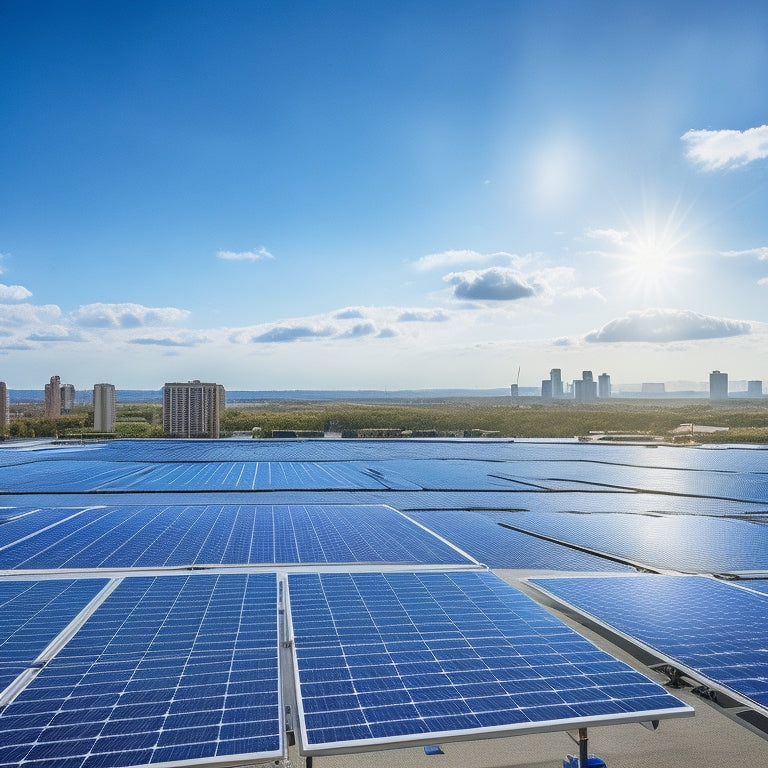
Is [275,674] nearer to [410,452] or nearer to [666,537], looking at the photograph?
[666,537]

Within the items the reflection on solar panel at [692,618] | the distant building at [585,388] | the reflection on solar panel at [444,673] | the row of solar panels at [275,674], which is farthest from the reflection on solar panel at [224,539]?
the distant building at [585,388]

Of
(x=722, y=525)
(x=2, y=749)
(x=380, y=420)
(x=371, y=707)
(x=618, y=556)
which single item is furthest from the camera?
(x=380, y=420)

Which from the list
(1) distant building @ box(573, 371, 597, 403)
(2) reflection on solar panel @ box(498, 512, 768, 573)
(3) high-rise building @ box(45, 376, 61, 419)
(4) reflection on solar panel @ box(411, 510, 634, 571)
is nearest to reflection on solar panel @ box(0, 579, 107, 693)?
(4) reflection on solar panel @ box(411, 510, 634, 571)

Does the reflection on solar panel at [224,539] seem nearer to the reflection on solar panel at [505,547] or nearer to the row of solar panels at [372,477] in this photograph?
the reflection on solar panel at [505,547]

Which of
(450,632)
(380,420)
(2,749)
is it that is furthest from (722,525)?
(380,420)

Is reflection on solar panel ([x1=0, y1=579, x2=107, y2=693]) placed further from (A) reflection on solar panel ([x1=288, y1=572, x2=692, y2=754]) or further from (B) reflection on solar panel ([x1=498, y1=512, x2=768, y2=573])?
(B) reflection on solar panel ([x1=498, y1=512, x2=768, y2=573])

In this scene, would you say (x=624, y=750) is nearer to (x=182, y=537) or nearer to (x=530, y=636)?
(x=530, y=636)
